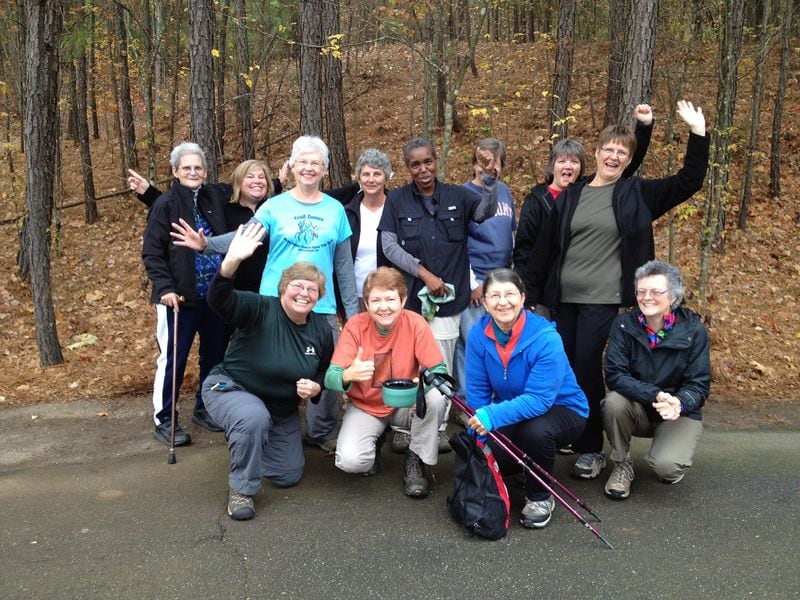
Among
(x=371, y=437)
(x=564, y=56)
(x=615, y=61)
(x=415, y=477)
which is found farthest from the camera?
(x=564, y=56)

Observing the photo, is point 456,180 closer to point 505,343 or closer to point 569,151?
point 569,151

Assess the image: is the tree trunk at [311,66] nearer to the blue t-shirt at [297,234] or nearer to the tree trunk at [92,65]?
the blue t-shirt at [297,234]

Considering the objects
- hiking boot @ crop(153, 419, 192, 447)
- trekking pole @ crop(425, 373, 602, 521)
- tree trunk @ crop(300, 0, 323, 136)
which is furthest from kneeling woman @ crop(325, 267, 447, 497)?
tree trunk @ crop(300, 0, 323, 136)

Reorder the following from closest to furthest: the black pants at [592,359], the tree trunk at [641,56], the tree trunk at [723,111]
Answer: the black pants at [592,359], the tree trunk at [641,56], the tree trunk at [723,111]

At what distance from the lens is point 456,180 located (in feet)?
45.1

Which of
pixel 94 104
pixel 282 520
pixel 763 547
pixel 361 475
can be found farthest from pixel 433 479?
pixel 94 104

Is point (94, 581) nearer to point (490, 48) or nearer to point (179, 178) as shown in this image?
point (179, 178)

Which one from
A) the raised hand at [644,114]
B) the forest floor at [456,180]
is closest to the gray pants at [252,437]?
the forest floor at [456,180]

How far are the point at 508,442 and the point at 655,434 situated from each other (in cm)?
109

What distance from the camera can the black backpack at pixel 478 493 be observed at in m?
3.50

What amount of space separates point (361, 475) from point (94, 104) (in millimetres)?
15014

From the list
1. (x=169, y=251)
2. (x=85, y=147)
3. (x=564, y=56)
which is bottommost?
(x=169, y=251)

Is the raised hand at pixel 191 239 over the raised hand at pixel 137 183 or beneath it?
beneath

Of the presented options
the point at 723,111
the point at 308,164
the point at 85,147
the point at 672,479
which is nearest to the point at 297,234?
the point at 308,164
